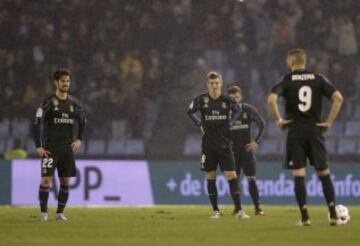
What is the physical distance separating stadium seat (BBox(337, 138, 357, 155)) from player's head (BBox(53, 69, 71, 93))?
981cm

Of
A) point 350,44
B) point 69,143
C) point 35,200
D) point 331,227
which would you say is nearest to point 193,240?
point 331,227

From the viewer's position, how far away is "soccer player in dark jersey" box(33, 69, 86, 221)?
13.0 metres

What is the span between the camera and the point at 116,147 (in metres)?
21.8

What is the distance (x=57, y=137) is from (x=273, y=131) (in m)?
9.92

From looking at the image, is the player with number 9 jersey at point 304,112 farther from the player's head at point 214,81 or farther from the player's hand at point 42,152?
the player's hand at point 42,152

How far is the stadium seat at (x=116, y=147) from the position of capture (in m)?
21.7

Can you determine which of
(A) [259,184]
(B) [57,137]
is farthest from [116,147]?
(B) [57,137]

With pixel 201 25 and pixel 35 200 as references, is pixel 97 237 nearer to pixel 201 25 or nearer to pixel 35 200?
pixel 35 200

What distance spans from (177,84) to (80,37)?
3.15 metres

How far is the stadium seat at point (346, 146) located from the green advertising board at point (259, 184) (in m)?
0.58

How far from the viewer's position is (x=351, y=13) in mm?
24391

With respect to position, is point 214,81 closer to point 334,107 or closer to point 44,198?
point 44,198

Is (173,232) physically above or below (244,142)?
below

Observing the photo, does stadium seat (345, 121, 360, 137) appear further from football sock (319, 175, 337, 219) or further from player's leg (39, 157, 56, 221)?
football sock (319, 175, 337, 219)
